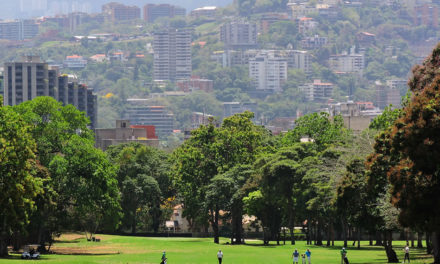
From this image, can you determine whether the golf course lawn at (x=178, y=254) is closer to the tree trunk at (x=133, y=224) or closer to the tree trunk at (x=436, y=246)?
the tree trunk at (x=436, y=246)

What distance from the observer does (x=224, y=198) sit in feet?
361

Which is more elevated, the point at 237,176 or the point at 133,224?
the point at 237,176

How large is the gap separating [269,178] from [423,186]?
47.9 meters

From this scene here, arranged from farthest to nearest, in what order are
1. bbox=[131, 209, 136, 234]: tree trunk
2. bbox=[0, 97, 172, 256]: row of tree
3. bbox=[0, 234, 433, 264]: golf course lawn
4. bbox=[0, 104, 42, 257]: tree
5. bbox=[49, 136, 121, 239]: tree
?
bbox=[131, 209, 136, 234]: tree trunk, bbox=[49, 136, 121, 239]: tree, bbox=[0, 234, 433, 264]: golf course lawn, bbox=[0, 97, 172, 256]: row of tree, bbox=[0, 104, 42, 257]: tree

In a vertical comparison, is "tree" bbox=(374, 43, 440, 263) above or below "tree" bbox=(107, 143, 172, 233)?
above

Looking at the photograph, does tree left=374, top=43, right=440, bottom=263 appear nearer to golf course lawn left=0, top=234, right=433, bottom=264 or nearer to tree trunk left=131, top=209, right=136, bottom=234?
golf course lawn left=0, top=234, right=433, bottom=264

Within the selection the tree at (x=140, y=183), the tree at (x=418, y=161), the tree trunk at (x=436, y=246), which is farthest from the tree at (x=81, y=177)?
the tree at (x=140, y=183)

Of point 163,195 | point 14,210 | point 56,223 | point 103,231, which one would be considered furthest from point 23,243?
point 163,195

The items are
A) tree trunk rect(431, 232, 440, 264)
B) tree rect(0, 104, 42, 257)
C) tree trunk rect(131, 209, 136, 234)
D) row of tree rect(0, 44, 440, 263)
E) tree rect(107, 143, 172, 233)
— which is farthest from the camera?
tree trunk rect(131, 209, 136, 234)

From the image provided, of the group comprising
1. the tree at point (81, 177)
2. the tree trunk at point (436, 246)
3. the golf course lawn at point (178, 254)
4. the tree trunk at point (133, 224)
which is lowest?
the tree trunk at point (133, 224)

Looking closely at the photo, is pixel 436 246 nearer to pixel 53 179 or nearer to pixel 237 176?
pixel 53 179

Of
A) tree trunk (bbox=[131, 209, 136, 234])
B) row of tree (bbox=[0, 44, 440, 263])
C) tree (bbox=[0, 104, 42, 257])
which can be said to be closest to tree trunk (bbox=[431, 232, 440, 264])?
row of tree (bbox=[0, 44, 440, 263])

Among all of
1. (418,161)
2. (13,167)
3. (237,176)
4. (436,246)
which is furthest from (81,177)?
(418,161)

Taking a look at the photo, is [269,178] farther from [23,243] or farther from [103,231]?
[103,231]
